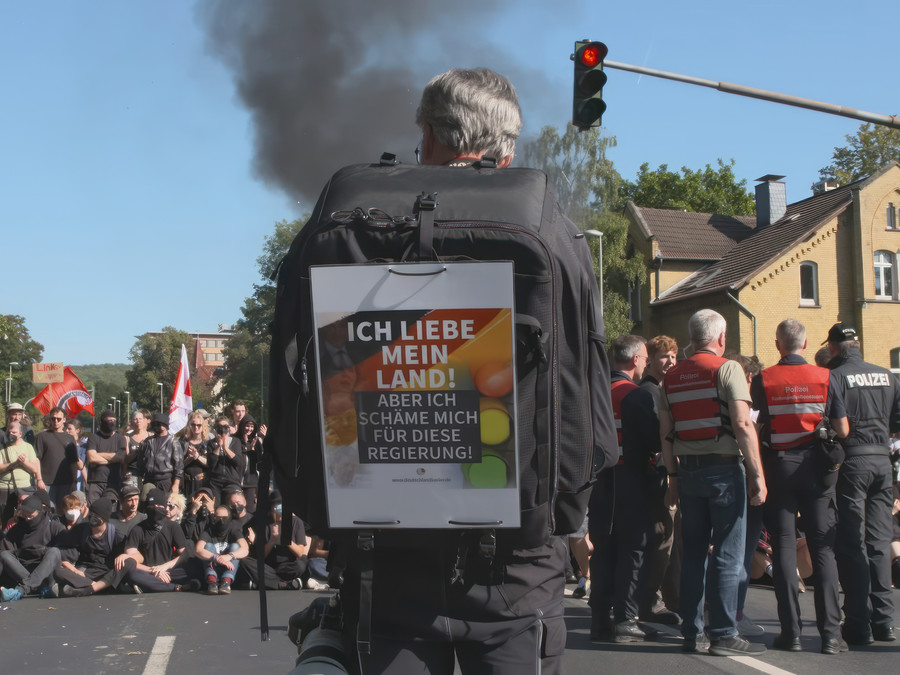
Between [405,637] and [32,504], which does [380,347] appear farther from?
[32,504]

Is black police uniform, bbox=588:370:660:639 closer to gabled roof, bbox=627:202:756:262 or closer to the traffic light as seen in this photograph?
the traffic light

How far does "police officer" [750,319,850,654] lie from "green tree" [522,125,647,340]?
36.8 m

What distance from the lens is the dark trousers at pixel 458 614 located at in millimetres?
1937

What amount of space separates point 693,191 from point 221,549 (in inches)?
2048

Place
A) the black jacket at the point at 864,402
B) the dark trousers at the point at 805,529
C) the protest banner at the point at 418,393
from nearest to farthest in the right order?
the protest banner at the point at 418,393 → the dark trousers at the point at 805,529 → the black jacket at the point at 864,402

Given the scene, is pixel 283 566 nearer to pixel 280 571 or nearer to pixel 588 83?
pixel 280 571

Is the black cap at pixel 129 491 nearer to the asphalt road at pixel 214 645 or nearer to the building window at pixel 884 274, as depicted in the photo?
the asphalt road at pixel 214 645

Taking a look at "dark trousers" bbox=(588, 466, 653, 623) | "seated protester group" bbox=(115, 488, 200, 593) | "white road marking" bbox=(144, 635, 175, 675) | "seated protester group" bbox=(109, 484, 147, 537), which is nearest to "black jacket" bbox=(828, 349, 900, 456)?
"dark trousers" bbox=(588, 466, 653, 623)

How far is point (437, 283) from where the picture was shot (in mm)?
1891

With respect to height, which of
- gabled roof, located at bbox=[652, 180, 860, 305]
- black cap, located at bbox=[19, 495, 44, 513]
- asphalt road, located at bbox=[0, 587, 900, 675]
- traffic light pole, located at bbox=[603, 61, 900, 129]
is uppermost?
gabled roof, located at bbox=[652, 180, 860, 305]

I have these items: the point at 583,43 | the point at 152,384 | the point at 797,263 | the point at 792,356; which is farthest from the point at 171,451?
the point at 152,384

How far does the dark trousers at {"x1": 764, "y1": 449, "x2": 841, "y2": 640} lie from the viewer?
20.6 feet

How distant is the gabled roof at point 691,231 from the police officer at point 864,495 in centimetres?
3953

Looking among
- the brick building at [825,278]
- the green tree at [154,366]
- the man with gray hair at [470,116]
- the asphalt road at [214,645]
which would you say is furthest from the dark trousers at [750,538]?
the green tree at [154,366]
